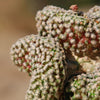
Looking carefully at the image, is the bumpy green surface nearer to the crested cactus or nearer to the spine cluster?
the crested cactus

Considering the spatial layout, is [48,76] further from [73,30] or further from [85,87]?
[73,30]

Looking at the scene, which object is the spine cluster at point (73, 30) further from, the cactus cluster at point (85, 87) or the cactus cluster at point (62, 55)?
the cactus cluster at point (85, 87)

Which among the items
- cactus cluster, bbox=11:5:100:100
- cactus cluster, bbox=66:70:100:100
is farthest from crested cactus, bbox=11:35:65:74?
cactus cluster, bbox=66:70:100:100

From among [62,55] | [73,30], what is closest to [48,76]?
[62,55]

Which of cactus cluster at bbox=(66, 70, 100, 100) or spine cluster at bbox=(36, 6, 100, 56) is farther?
spine cluster at bbox=(36, 6, 100, 56)

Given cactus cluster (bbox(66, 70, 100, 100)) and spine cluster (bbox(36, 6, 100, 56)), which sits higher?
spine cluster (bbox(36, 6, 100, 56))

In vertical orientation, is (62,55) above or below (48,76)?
above
